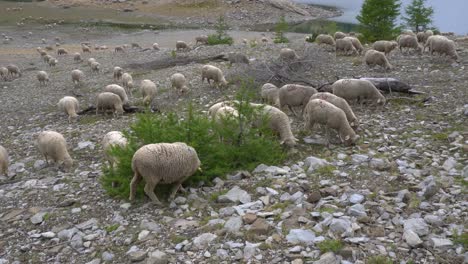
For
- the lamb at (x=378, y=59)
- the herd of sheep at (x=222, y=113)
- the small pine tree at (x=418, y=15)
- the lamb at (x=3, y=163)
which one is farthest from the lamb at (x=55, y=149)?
the small pine tree at (x=418, y=15)

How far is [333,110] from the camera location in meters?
9.78

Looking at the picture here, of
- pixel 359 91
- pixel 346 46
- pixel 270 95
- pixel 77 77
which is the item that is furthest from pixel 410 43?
pixel 77 77

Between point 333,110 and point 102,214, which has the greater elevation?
point 333,110

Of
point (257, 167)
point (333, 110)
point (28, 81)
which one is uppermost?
point (333, 110)

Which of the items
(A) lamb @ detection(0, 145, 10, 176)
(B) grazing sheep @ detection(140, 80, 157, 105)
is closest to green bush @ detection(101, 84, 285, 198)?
(A) lamb @ detection(0, 145, 10, 176)

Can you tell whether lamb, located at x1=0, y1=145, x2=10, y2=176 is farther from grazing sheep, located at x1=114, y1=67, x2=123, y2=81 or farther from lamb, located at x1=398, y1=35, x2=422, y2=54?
lamb, located at x1=398, y1=35, x2=422, y2=54

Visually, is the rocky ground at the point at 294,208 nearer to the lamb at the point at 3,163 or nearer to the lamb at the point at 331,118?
the lamb at the point at 3,163

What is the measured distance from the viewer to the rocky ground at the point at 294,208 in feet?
18.7

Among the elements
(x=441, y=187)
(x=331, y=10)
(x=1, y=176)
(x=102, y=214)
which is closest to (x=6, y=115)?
(x=1, y=176)

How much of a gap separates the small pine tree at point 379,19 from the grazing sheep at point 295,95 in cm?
2295

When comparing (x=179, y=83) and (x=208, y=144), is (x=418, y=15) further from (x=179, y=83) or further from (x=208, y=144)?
(x=208, y=144)

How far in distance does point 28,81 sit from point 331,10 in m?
64.8

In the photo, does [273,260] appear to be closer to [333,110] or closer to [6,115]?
[333,110]

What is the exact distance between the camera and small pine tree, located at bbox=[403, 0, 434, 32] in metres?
39.4
